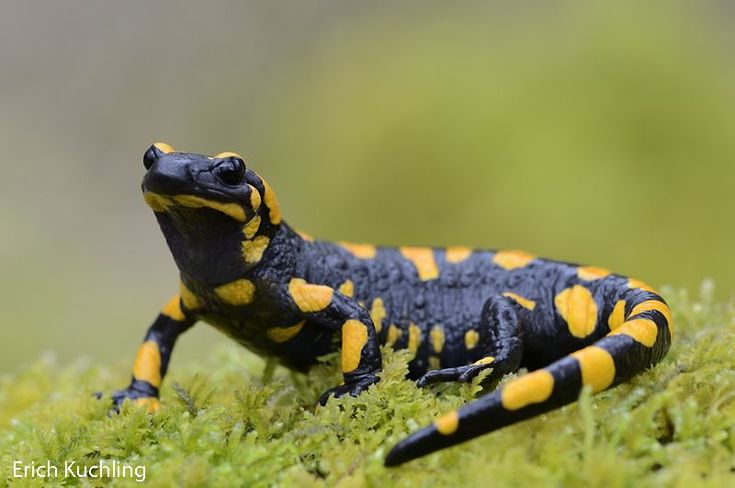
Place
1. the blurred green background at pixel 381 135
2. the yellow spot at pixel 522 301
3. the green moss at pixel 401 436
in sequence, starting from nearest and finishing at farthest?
the green moss at pixel 401 436 < the yellow spot at pixel 522 301 < the blurred green background at pixel 381 135

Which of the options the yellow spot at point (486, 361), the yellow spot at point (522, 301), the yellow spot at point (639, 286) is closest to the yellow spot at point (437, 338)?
the yellow spot at point (522, 301)

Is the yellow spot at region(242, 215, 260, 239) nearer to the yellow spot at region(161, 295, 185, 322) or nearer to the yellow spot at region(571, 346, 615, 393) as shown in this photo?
the yellow spot at region(161, 295, 185, 322)

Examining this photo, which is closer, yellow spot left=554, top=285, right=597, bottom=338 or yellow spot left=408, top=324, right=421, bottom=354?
yellow spot left=554, top=285, right=597, bottom=338

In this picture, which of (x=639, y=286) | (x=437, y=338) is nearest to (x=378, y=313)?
(x=437, y=338)

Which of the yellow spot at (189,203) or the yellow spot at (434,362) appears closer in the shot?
the yellow spot at (189,203)

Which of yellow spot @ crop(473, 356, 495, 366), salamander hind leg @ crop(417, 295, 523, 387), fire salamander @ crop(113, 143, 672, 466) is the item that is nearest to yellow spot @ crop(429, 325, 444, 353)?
fire salamander @ crop(113, 143, 672, 466)

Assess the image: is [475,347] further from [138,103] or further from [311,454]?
[138,103]

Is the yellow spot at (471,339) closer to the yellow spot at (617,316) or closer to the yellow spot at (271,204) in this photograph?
the yellow spot at (617,316)
